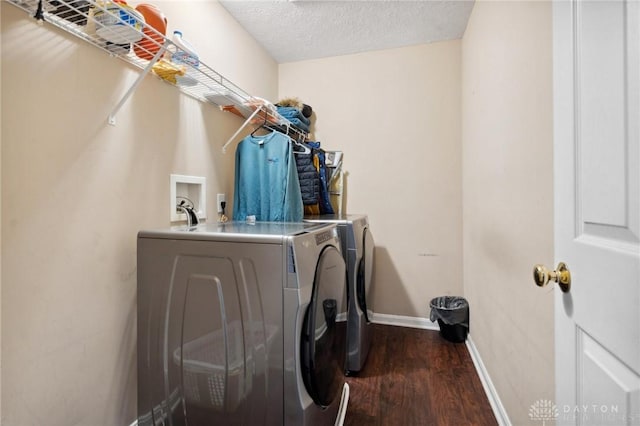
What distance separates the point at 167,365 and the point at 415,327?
218cm

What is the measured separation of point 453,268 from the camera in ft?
8.81

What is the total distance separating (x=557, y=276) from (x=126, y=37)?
1663 millimetres

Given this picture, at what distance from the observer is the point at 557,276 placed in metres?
0.72

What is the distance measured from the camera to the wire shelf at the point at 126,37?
1036 mm

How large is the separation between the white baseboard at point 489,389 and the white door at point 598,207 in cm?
95

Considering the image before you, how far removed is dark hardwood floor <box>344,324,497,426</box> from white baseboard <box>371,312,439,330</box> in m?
0.22

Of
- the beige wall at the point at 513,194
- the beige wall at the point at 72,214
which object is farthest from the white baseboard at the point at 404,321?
the beige wall at the point at 72,214

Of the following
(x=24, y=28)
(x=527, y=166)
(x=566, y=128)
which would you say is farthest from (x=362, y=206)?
(x=24, y=28)

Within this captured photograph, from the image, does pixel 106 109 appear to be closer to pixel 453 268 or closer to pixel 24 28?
pixel 24 28

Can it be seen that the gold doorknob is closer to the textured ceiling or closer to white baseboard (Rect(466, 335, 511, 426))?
white baseboard (Rect(466, 335, 511, 426))

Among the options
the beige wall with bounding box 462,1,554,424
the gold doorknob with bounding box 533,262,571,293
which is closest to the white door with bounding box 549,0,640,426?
the gold doorknob with bounding box 533,262,571,293

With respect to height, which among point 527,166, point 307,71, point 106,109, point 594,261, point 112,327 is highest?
point 307,71

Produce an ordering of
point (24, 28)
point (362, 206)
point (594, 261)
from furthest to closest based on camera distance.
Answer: point (362, 206) → point (24, 28) → point (594, 261)

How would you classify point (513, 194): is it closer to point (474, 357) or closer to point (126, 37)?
point (474, 357)
